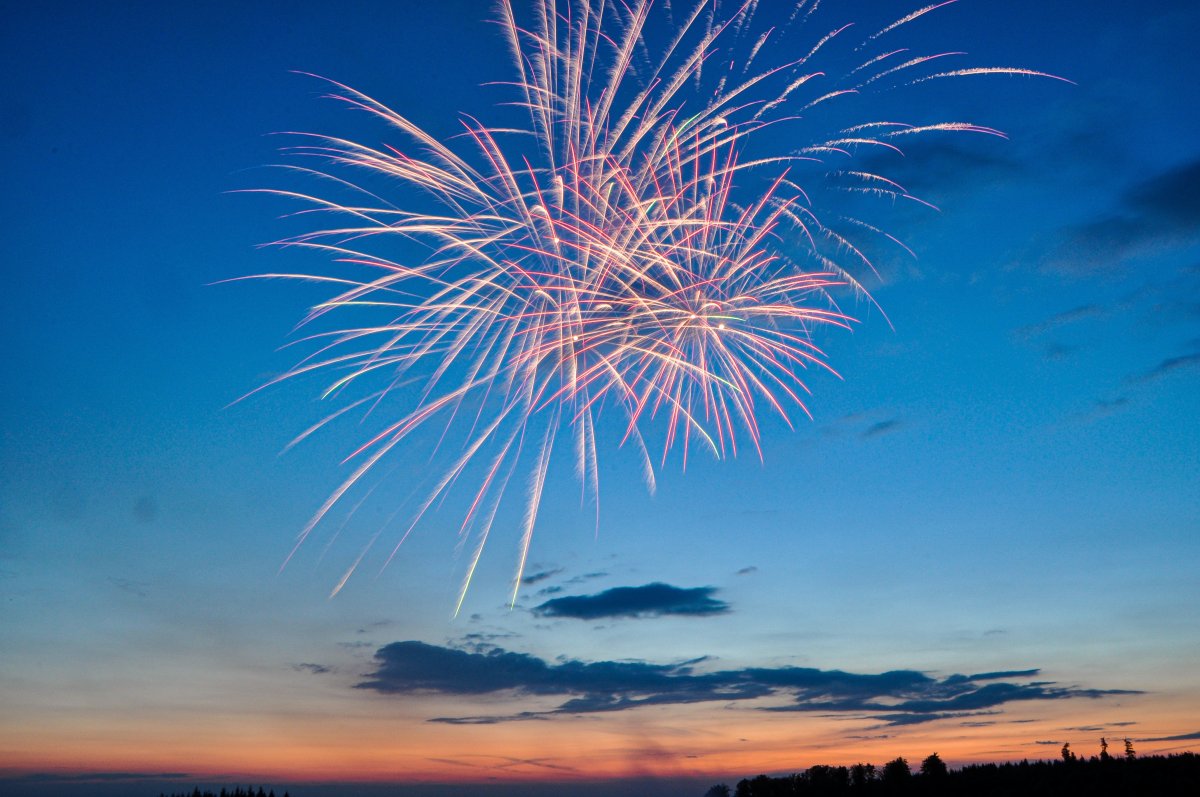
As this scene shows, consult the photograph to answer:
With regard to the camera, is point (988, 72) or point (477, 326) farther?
point (477, 326)

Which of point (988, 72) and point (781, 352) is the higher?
point (988, 72)

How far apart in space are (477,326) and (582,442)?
446cm

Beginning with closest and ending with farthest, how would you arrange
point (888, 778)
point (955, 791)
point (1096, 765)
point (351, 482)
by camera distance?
point (351, 482) → point (1096, 765) → point (955, 791) → point (888, 778)

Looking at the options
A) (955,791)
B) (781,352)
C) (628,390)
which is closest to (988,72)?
(781,352)

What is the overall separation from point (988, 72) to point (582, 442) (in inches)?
564

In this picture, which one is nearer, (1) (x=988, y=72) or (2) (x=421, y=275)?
(1) (x=988, y=72)

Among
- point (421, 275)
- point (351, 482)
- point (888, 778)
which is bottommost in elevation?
point (888, 778)

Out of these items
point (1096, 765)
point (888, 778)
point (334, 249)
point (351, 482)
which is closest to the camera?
point (351, 482)

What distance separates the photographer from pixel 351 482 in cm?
2061

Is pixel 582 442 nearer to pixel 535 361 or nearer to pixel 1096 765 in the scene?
pixel 535 361

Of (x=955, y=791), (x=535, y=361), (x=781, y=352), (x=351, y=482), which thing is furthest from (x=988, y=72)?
(x=955, y=791)

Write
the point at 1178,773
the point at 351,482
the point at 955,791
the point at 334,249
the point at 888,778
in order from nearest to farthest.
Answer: the point at 351,482
the point at 334,249
the point at 1178,773
the point at 955,791
the point at 888,778

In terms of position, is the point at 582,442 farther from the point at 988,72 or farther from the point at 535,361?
the point at 988,72

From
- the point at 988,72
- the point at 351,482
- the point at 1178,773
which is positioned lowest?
the point at 1178,773
